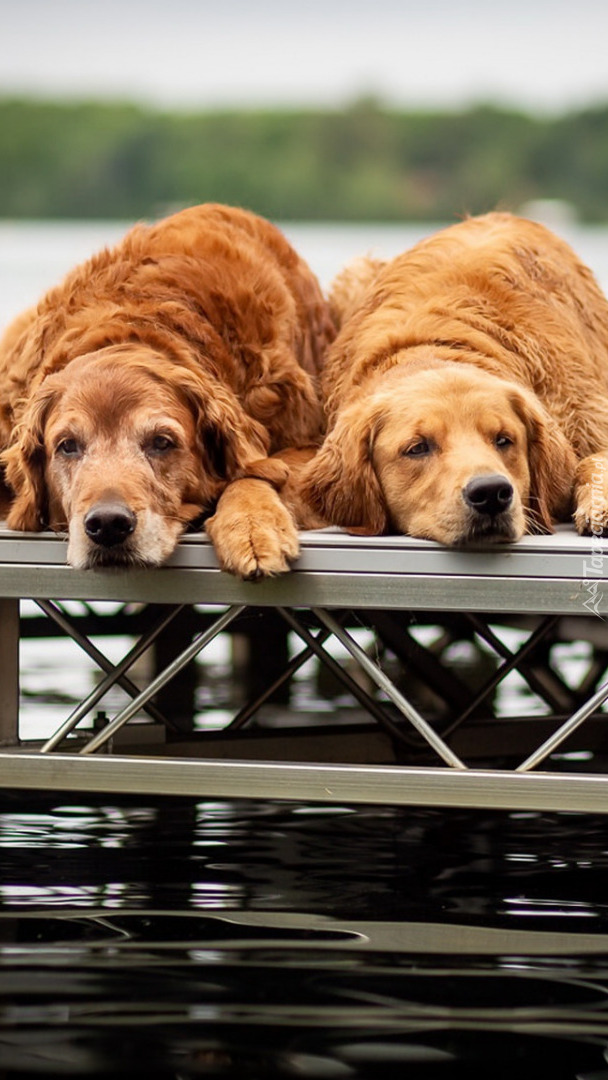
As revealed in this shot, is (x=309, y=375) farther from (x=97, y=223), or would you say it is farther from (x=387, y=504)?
(x=97, y=223)

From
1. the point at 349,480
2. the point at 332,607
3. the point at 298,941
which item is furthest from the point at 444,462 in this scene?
the point at 298,941

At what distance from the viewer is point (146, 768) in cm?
395

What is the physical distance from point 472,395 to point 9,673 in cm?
160

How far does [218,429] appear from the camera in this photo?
446 cm

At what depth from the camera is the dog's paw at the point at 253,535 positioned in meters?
3.86

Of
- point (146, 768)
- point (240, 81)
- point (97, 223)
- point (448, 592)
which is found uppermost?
point (240, 81)

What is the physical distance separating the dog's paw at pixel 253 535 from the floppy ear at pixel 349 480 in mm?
296

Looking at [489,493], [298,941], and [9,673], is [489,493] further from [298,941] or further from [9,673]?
[9,673]

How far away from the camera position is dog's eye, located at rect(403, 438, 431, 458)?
4215 mm

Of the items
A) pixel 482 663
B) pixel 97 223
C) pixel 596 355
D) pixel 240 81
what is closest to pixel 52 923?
pixel 596 355

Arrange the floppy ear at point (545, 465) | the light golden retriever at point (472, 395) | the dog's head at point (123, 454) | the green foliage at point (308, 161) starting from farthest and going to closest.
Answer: the green foliage at point (308, 161) → the floppy ear at point (545, 465) → the light golden retriever at point (472, 395) → the dog's head at point (123, 454)

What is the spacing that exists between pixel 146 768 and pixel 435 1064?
Answer: 3.91 feet

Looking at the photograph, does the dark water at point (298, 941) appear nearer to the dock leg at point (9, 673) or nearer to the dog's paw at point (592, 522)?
the dock leg at point (9, 673)

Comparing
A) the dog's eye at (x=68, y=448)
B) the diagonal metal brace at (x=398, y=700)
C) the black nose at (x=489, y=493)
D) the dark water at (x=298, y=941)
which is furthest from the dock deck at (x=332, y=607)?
the dark water at (x=298, y=941)
